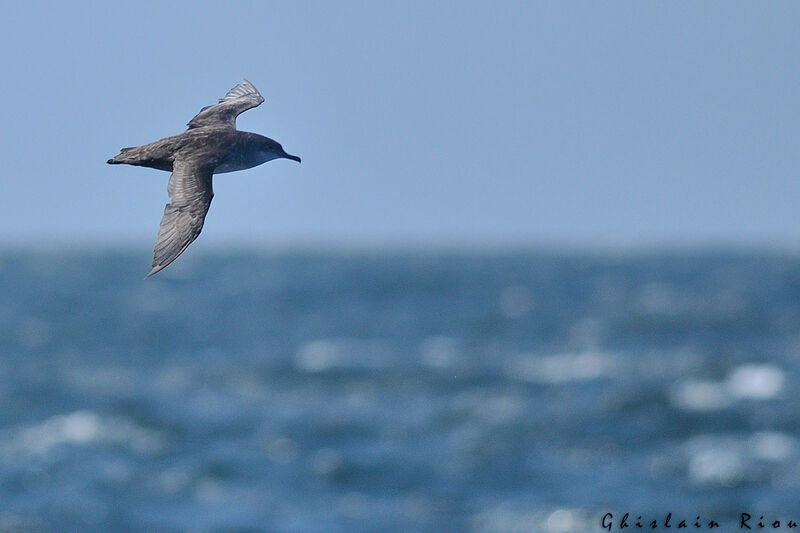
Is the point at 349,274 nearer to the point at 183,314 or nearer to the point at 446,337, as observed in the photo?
the point at 183,314

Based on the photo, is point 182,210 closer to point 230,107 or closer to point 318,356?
point 230,107

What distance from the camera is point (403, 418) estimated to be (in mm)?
54281

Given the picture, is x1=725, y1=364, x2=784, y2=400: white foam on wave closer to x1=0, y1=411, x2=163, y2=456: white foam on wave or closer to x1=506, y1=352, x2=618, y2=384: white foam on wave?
x1=506, y1=352, x2=618, y2=384: white foam on wave

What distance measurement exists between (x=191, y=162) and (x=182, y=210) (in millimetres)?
622

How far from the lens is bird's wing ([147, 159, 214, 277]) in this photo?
1032 centimetres

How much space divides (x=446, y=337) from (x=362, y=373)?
53.8 ft

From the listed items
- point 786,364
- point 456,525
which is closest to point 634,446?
point 456,525

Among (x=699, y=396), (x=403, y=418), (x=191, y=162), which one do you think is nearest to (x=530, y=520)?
(x=403, y=418)

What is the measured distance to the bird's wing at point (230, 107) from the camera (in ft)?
43.2

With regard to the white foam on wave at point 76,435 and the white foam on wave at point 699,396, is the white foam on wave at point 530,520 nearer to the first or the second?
the white foam on wave at point 699,396

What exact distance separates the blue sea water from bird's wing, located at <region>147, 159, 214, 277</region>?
3036 centimetres

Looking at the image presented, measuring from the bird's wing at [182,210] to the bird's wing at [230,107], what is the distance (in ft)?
4.95

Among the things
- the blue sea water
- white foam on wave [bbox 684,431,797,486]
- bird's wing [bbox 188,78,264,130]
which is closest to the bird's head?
bird's wing [bbox 188,78,264,130]

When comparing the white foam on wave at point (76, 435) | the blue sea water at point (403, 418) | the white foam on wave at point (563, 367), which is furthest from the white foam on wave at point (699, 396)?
the white foam on wave at point (76, 435)
